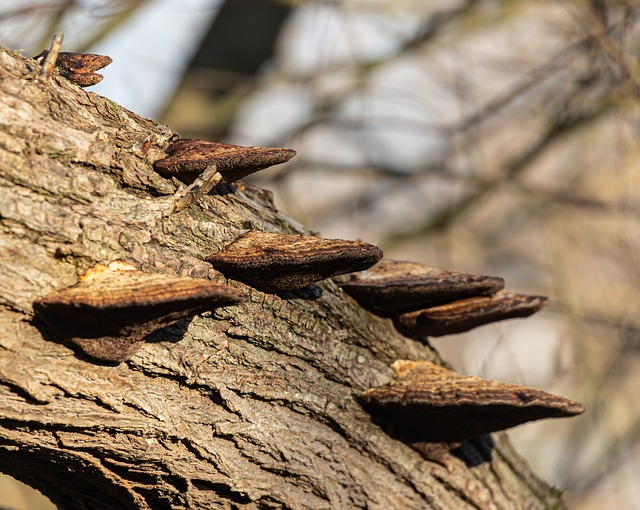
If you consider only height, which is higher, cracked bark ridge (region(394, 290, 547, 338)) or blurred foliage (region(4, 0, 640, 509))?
blurred foliage (region(4, 0, 640, 509))

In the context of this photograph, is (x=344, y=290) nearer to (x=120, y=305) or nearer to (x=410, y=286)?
(x=410, y=286)

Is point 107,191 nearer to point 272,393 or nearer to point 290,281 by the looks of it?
point 290,281

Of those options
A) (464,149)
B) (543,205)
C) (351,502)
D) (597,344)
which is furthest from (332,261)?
(597,344)

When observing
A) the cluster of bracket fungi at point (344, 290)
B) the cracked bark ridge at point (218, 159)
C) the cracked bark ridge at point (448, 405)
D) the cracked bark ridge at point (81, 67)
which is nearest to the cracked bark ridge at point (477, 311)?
the cluster of bracket fungi at point (344, 290)

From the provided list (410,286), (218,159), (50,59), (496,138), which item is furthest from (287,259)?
(496,138)

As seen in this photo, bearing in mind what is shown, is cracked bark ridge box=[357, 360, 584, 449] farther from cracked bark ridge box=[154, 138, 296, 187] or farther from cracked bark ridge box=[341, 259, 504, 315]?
cracked bark ridge box=[154, 138, 296, 187]

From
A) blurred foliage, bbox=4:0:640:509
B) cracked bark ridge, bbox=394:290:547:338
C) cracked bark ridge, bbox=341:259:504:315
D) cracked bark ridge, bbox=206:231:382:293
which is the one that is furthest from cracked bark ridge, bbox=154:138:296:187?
blurred foliage, bbox=4:0:640:509

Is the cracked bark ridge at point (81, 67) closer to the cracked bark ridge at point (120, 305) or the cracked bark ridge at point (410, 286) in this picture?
the cracked bark ridge at point (120, 305)
